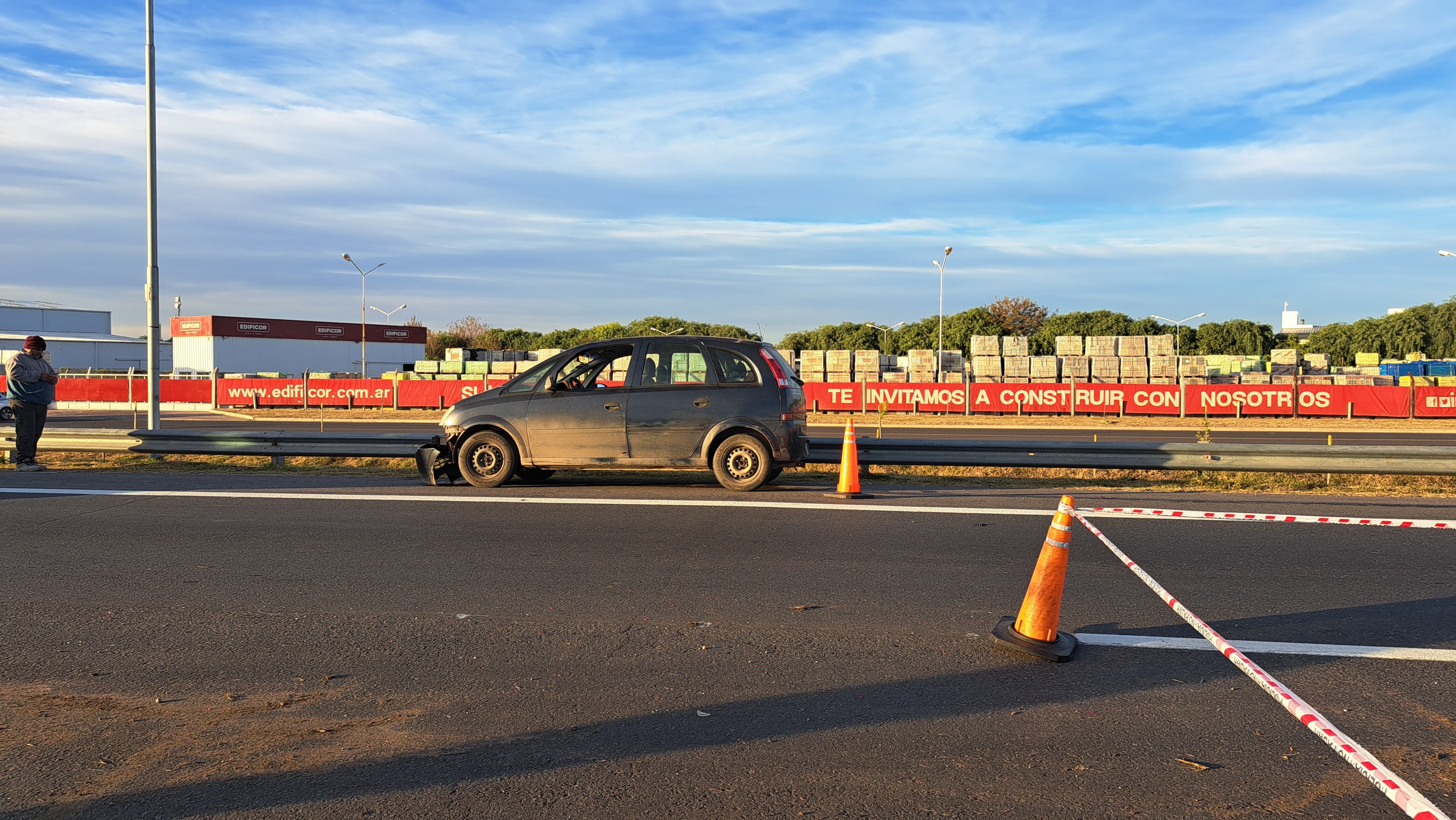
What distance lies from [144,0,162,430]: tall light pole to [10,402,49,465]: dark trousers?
2.24 meters

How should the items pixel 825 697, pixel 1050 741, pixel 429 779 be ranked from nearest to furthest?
pixel 429 779, pixel 1050 741, pixel 825 697

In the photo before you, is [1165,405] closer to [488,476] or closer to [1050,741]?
[488,476]

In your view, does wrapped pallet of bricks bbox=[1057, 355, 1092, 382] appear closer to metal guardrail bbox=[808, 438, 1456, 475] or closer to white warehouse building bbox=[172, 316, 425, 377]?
metal guardrail bbox=[808, 438, 1456, 475]

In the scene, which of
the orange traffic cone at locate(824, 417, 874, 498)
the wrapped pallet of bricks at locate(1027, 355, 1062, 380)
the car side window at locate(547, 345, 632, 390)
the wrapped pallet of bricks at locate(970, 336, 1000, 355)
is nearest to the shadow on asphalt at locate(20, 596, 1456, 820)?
the orange traffic cone at locate(824, 417, 874, 498)

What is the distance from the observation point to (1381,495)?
37.1ft

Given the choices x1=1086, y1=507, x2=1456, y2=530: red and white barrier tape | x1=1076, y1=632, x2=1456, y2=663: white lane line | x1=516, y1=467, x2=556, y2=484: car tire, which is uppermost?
x1=516, y1=467, x2=556, y2=484: car tire

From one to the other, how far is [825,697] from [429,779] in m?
1.76

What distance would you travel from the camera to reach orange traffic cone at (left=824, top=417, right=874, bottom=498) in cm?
1066

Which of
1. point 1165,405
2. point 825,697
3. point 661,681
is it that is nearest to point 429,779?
point 661,681

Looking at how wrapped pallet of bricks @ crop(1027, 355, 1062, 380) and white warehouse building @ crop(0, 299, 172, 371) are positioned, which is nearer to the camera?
wrapped pallet of bricks @ crop(1027, 355, 1062, 380)

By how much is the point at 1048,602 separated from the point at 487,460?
7.40 m

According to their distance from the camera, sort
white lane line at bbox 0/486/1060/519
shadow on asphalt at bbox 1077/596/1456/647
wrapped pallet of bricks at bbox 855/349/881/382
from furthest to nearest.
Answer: wrapped pallet of bricks at bbox 855/349/881/382
white lane line at bbox 0/486/1060/519
shadow on asphalt at bbox 1077/596/1456/647

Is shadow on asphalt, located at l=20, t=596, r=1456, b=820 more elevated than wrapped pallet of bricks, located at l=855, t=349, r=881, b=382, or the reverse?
→ wrapped pallet of bricks, located at l=855, t=349, r=881, b=382

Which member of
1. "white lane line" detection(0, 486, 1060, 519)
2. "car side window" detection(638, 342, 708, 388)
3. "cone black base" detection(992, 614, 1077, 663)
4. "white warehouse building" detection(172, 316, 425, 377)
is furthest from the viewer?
"white warehouse building" detection(172, 316, 425, 377)
